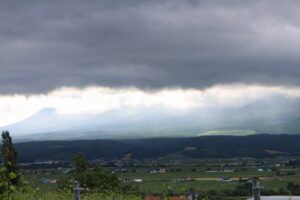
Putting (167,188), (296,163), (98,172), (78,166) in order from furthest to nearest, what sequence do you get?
1. (296,163)
2. (78,166)
3. (98,172)
4. (167,188)

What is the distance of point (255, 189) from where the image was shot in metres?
9.83

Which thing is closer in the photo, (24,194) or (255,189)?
(255,189)

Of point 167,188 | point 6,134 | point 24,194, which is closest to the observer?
point 167,188

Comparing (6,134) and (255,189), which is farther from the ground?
(6,134)

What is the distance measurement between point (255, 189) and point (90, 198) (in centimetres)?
655

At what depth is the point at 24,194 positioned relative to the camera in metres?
12.8

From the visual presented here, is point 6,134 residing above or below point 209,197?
above

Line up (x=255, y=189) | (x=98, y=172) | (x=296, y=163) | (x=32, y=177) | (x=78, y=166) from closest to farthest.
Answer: (x=255, y=189) → (x=32, y=177) → (x=98, y=172) → (x=78, y=166) → (x=296, y=163)

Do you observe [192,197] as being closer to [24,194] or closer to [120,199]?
[24,194]

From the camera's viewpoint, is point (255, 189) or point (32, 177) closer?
point (255, 189)

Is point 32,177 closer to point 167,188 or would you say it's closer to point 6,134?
point 167,188

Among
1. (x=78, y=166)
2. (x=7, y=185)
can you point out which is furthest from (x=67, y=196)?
(x=78, y=166)

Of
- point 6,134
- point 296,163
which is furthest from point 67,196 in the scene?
point 296,163

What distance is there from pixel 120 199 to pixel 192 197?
220 inches
